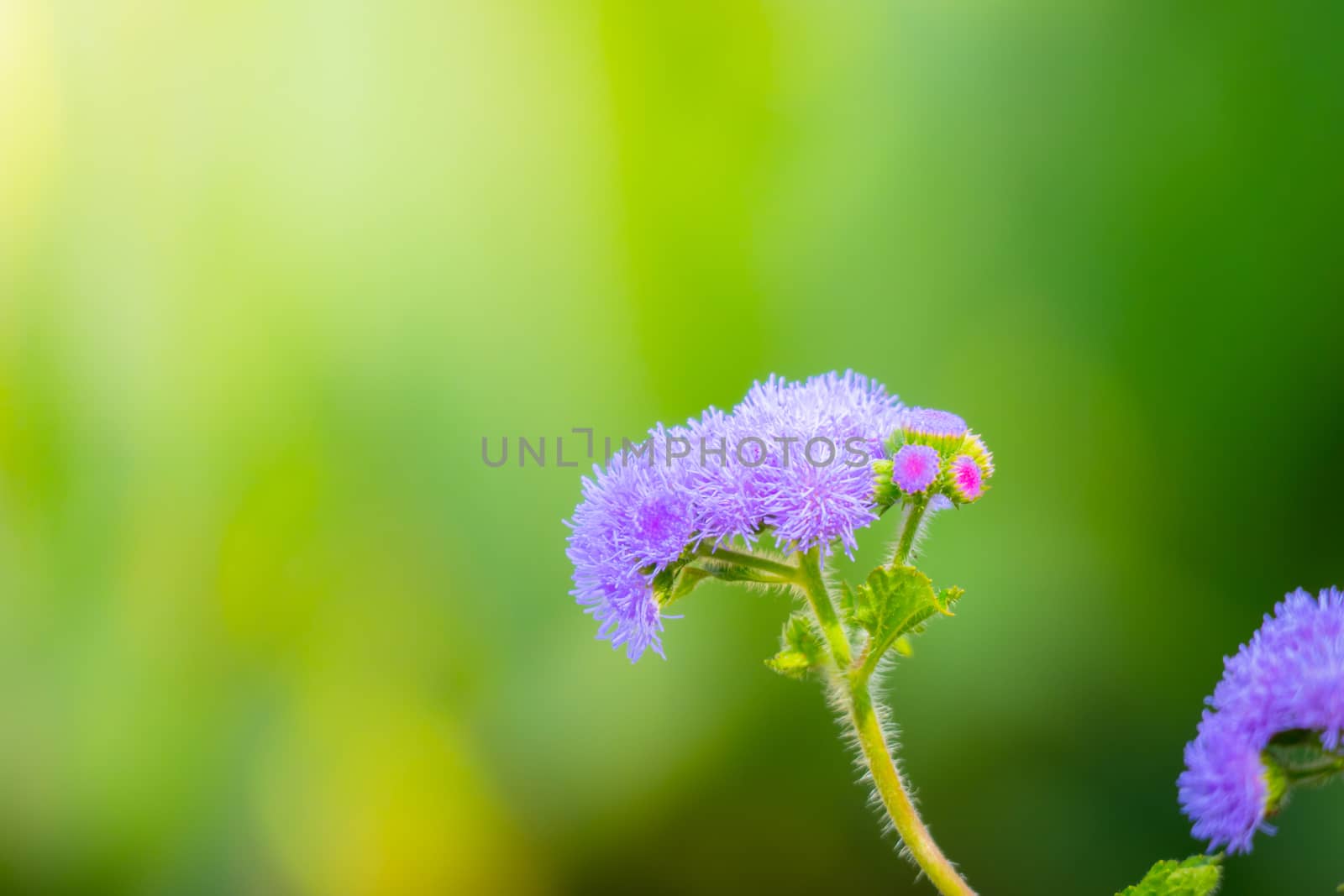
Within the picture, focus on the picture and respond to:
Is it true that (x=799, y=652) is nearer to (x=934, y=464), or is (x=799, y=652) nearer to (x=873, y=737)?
(x=873, y=737)

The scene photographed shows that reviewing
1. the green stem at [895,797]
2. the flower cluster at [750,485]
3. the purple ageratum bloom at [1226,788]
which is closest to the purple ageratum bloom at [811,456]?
the flower cluster at [750,485]

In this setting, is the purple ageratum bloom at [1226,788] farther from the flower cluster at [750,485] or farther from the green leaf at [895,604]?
→ the flower cluster at [750,485]

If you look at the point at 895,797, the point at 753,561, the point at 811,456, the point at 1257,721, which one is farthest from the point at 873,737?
the point at 1257,721

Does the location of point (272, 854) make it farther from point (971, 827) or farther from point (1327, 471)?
point (1327, 471)

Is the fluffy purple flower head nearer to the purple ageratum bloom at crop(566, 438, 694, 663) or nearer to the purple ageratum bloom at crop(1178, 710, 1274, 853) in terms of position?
the purple ageratum bloom at crop(566, 438, 694, 663)

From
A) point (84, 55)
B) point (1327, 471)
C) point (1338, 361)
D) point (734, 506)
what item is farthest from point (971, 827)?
point (84, 55)

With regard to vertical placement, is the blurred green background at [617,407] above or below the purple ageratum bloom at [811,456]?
above
